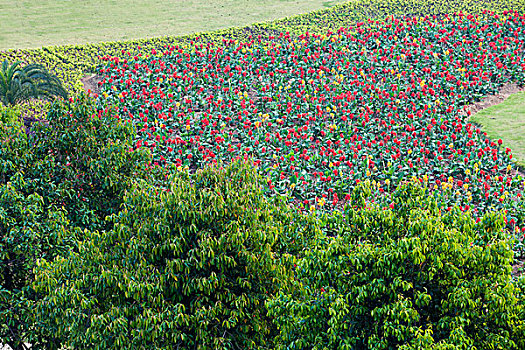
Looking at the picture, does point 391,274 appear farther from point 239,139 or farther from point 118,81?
point 118,81

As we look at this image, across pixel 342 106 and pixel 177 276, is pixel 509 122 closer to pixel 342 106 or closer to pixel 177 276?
pixel 342 106

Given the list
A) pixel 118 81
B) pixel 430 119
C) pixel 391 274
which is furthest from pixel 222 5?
pixel 391 274

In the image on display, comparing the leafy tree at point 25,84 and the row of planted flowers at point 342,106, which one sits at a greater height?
the leafy tree at point 25,84

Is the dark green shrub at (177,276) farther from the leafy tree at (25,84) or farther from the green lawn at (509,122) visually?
the leafy tree at (25,84)

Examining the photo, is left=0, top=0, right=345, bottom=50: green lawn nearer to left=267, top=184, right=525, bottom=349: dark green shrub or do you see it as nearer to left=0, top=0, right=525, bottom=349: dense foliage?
left=0, top=0, right=525, bottom=349: dense foliage

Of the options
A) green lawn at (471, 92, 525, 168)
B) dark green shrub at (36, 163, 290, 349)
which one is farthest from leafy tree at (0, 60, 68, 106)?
green lawn at (471, 92, 525, 168)

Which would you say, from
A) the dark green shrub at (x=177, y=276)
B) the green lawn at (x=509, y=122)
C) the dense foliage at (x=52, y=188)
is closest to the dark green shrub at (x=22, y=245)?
the dense foliage at (x=52, y=188)
